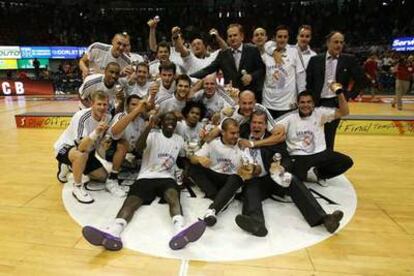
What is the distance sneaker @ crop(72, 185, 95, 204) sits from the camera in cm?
353

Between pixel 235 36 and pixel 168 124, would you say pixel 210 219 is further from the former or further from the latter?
pixel 235 36

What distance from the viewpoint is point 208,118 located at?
4125mm

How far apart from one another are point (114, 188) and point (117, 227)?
1.01m

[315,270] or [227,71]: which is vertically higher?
[227,71]

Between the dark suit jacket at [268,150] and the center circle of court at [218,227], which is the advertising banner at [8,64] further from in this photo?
the dark suit jacket at [268,150]

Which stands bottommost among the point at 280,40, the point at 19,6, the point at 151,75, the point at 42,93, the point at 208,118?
the point at 42,93

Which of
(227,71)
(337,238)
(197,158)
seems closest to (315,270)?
(337,238)

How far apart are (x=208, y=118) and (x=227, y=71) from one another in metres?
0.61

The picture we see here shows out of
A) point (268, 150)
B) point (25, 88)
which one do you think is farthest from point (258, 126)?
point (25, 88)

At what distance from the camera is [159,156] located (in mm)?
3449

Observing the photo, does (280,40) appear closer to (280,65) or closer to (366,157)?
(280,65)

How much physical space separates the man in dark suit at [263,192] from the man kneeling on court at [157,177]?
1.64 ft

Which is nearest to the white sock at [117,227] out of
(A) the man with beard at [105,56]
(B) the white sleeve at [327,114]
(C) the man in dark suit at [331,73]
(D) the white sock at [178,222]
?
(D) the white sock at [178,222]

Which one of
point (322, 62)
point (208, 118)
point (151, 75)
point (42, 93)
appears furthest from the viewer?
point (42, 93)
